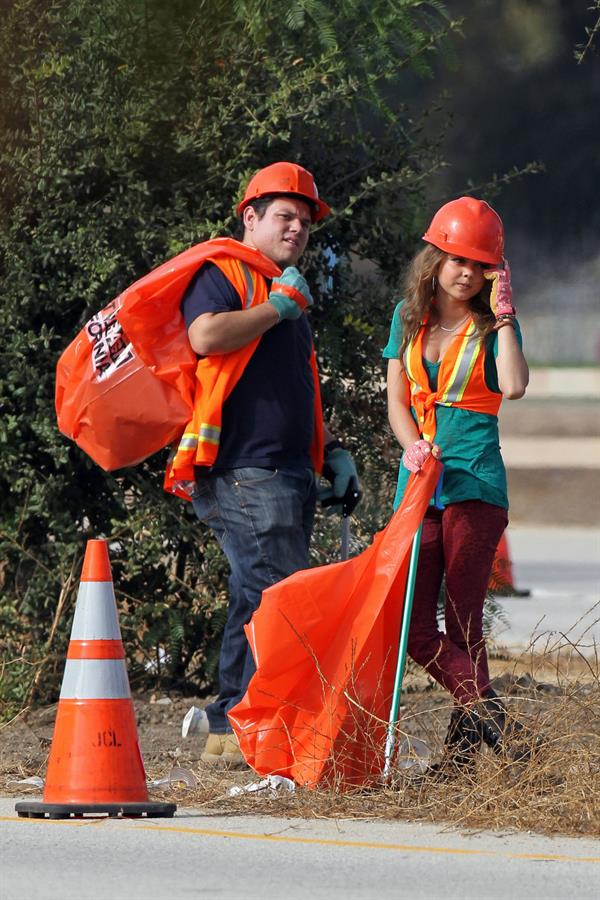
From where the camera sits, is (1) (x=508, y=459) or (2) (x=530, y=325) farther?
(2) (x=530, y=325)

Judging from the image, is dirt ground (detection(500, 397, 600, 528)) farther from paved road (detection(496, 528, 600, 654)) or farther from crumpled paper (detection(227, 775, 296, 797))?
crumpled paper (detection(227, 775, 296, 797))

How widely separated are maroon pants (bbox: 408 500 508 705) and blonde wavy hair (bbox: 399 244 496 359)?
0.62m

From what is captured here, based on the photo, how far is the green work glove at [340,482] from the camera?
7.02 m

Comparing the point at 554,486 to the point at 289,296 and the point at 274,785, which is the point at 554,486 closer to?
the point at 289,296

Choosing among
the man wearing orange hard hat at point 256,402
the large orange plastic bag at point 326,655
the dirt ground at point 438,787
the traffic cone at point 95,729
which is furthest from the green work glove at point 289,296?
the dirt ground at point 438,787

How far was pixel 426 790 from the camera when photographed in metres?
6.02

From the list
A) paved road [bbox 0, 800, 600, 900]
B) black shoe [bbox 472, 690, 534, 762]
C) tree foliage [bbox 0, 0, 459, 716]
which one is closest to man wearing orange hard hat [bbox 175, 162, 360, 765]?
black shoe [bbox 472, 690, 534, 762]

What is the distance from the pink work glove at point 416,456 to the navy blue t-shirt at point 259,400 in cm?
57

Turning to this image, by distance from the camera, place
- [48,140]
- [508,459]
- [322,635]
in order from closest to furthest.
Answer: [322,635]
[48,140]
[508,459]

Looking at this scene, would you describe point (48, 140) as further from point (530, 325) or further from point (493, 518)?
point (530, 325)

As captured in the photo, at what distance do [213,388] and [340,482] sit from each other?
27.8 inches

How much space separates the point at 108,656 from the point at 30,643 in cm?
229

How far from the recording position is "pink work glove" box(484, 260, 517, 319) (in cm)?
632

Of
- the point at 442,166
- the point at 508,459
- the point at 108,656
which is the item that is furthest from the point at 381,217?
the point at 508,459
